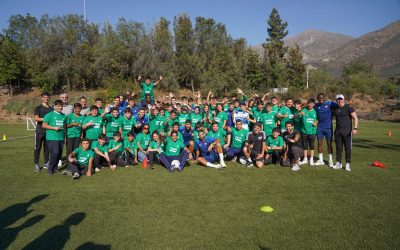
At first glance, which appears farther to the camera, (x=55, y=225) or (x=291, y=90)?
(x=291, y=90)

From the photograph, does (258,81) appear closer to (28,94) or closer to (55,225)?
(28,94)

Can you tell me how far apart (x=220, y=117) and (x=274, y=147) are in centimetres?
235

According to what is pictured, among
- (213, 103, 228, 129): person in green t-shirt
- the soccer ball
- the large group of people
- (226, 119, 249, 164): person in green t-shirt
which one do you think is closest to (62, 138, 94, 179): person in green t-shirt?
the large group of people

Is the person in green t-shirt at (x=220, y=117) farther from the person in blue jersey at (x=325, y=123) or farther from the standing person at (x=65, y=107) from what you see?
the standing person at (x=65, y=107)

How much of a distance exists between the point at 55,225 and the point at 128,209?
1.18m

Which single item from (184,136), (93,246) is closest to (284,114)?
(184,136)

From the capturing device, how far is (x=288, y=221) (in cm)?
462

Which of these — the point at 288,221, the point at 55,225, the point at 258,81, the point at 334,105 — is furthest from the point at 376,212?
the point at 258,81

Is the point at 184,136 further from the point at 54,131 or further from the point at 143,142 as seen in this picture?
the point at 54,131

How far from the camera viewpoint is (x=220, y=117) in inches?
406

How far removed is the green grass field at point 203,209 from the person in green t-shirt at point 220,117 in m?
2.47

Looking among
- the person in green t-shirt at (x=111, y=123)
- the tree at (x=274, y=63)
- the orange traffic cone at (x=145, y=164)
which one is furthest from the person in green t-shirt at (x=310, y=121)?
the tree at (x=274, y=63)

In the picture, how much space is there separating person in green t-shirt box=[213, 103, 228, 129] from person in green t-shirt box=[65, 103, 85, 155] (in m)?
4.44

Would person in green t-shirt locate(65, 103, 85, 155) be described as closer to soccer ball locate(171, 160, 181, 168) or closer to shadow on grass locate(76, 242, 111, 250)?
soccer ball locate(171, 160, 181, 168)
